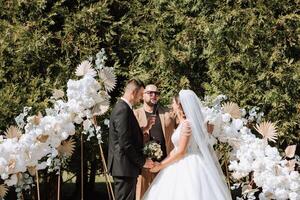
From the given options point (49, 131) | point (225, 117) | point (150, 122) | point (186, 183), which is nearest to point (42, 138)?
point (49, 131)

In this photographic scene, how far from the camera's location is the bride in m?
4.96

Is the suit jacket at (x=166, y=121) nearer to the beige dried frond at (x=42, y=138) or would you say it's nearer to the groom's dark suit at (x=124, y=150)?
the groom's dark suit at (x=124, y=150)

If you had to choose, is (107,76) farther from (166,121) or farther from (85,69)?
(166,121)

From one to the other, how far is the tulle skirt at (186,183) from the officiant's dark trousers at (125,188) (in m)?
0.19

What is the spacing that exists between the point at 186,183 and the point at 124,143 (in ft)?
2.38

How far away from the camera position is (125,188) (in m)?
5.09

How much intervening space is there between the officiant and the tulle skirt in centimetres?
66

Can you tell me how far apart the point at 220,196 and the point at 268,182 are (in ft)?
1.58

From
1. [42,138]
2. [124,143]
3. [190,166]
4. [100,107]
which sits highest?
[100,107]

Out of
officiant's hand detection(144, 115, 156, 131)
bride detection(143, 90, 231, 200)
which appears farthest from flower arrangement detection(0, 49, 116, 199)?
bride detection(143, 90, 231, 200)

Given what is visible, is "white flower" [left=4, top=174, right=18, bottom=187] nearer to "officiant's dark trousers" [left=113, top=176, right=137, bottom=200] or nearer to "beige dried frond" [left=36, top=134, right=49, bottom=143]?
"beige dried frond" [left=36, top=134, right=49, bottom=143]

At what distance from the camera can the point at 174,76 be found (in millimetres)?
6750

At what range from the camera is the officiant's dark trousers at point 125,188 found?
5020mm

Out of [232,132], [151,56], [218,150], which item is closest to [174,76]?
[151,56]
